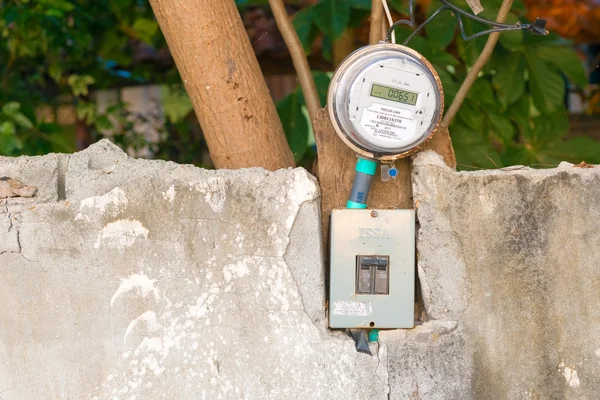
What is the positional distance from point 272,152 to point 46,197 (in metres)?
0.65

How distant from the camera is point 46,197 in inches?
77.6

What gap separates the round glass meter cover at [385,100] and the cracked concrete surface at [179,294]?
7.3 inches

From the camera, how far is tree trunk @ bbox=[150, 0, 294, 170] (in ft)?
6.98

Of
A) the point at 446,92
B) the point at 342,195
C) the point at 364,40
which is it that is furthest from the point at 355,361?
the point at 364,40

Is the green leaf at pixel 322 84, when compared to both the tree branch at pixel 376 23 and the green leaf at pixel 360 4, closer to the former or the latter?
the green leaf at pixel 360 4

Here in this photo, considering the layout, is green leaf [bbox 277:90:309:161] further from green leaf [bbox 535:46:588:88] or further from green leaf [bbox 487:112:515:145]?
green leaf [bbox 535:46:588:88]

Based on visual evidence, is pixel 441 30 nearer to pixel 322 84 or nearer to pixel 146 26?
pixel 322 84

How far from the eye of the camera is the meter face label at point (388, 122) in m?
1.88

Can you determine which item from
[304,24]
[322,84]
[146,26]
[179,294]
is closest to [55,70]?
[146,26]

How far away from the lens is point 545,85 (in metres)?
2.88

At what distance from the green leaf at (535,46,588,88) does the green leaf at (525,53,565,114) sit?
0.05 m

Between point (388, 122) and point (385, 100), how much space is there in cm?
6

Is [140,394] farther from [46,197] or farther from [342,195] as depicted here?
[342,195]

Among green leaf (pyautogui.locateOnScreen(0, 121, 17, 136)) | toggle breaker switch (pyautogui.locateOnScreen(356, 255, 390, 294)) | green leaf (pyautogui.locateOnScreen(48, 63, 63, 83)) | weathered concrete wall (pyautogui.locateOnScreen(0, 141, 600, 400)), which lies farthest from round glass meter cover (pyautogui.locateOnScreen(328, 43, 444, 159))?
green leaf (pyautogui.locateOnScreen(48, 63, 63, 83))
